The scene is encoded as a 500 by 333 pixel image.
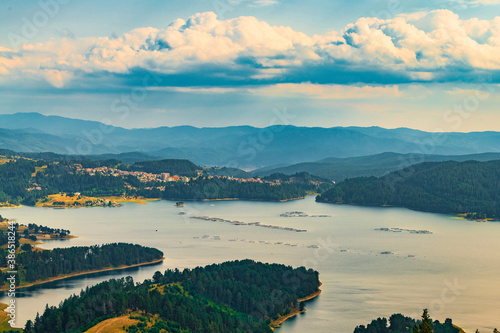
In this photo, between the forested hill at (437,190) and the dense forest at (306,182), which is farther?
the dense forest at (306,182)

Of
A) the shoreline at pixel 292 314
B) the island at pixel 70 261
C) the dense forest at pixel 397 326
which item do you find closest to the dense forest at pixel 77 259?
the island at pixel 70 261

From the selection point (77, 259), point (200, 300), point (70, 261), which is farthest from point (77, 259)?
point (200, 300)

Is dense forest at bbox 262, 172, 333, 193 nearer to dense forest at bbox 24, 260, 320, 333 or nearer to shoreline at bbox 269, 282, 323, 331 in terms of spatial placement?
dense forest at bbox 24, 260, 320, 333

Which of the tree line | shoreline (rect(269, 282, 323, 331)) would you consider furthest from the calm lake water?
the tree line

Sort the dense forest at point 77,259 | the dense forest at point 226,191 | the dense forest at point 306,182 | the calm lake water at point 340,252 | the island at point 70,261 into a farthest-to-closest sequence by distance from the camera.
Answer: the dense forest at point 306,182 < the dense forest at point 226,191 < the dense forest at point 77,259 < the island at point 70,261 < the calm lake water at point 340,252

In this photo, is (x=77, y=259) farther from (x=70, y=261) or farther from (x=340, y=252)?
(x=340, y=252)

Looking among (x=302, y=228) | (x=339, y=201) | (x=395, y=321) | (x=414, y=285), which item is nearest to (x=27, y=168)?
(x=339, y=201)

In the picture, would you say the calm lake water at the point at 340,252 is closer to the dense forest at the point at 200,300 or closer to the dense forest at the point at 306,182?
the dense forest at the point at 200,300
